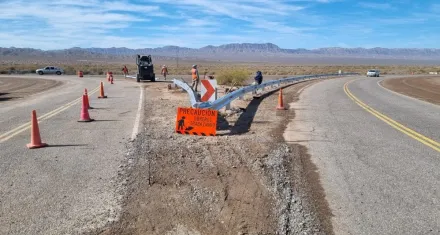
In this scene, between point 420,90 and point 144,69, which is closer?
point 420,90

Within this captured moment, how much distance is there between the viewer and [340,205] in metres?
5.36

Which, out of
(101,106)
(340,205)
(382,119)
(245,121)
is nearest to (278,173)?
(340,205)

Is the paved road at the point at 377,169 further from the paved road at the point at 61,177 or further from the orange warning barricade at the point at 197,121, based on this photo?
the paved road at the point at 61,177

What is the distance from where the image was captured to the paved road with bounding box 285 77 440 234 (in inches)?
193

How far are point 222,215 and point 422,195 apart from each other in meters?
2.66

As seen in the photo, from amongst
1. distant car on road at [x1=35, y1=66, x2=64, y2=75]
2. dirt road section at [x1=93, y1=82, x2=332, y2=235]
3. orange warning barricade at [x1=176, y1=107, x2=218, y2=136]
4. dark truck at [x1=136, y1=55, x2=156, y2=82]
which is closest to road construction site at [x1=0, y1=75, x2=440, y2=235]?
dirt road section at [x1=93, y1=82, x2=332, y2=235]

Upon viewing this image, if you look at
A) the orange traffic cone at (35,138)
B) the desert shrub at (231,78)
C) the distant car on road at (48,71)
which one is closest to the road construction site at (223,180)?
the orange traffic cone at (35,138)

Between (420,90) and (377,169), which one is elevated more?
(377,169)

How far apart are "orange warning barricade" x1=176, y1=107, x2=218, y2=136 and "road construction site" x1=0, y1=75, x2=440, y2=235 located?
33 centimetres

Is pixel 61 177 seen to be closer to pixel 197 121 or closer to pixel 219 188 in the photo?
pixel 219 188

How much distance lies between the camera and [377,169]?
7.02 m

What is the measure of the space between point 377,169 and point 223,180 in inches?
98.4

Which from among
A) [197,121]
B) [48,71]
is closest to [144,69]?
[197,121]

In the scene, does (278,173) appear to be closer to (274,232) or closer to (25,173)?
(274,232)
